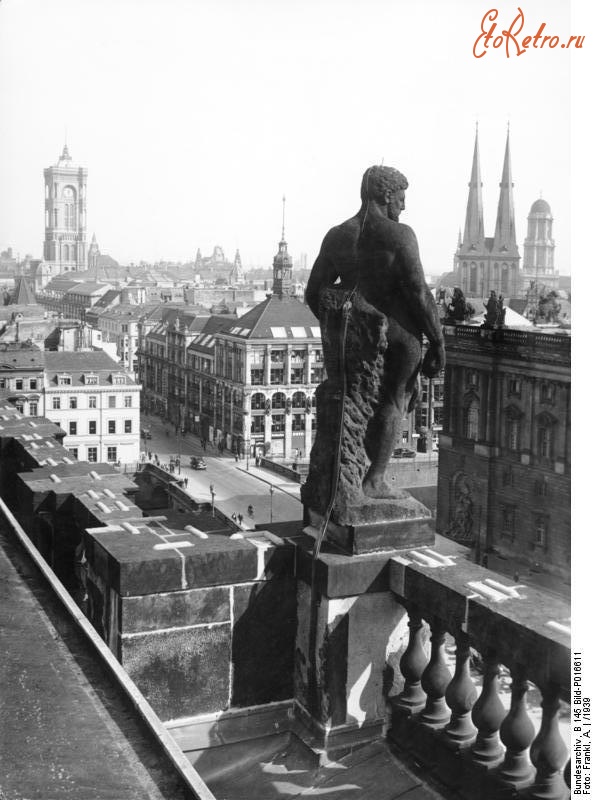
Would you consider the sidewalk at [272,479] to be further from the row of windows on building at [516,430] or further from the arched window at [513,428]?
the arched window at [513,428]

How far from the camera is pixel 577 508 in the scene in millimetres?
5465

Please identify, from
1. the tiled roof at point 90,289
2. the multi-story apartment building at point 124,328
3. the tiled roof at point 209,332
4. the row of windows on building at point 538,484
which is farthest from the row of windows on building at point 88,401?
the tiled roof at point 90,289

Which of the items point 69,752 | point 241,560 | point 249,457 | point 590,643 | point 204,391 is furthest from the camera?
point 204,391

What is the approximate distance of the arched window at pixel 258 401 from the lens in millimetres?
81188

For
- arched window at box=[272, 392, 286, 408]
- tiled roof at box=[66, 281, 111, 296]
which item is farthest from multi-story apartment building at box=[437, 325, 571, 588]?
tiled roof at box=[66, 281, 111, 296]

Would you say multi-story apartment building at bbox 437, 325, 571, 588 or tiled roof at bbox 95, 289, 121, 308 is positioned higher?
tiled roof at bbox 95, 289, 121, 308

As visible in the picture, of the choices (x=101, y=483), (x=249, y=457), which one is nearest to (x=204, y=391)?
(x=249, y=457)

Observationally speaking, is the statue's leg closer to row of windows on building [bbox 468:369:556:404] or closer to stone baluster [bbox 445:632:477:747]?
stone baluster [bbox 445:632:477:747]

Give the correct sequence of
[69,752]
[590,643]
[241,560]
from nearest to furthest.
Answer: [69,752]
[590,643]
[241,560]

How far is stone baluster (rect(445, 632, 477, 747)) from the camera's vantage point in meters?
5.28

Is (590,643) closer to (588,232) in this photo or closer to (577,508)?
(577,508)

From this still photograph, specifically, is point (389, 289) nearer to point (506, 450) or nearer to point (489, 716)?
point (489, 716)

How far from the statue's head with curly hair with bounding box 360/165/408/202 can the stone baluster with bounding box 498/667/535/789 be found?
2.83 meters

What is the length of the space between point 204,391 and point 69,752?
8430 cm
